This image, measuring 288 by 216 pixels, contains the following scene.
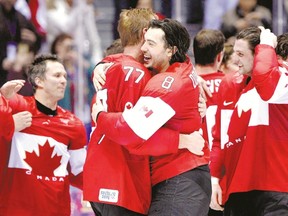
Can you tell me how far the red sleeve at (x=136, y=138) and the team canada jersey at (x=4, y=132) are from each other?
113 centimetres

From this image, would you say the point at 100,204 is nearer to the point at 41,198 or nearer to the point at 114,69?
the point at 114,69

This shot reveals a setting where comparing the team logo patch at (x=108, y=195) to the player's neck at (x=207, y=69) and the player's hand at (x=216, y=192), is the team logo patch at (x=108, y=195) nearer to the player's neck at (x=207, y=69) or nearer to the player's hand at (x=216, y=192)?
the player's hand at (x=216, y=192)

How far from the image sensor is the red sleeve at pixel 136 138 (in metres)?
4.92

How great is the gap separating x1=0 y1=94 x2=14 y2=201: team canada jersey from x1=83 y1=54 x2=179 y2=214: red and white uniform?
1009mm

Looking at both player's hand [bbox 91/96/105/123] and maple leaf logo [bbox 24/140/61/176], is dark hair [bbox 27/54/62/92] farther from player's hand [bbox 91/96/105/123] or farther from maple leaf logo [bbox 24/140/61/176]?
player's hand [bbox 91/96/105/123]

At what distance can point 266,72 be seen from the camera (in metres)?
5.24

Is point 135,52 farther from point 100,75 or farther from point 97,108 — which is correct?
point 97,108

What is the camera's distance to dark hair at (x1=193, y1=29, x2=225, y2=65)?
6637 millimetres

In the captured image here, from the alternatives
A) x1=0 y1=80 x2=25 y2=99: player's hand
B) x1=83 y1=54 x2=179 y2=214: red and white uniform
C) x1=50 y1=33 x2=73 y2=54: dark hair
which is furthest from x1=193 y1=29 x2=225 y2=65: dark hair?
x1=50 y1=33 x2=73 y2=54: dark hair

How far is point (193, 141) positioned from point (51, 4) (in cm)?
585

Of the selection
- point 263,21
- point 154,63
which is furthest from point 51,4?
point 154,63

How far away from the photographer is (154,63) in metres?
5.13

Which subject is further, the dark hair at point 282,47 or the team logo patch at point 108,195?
the dark hair at point 282,47

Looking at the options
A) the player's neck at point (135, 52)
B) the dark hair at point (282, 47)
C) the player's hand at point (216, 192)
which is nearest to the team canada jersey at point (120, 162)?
the player's neck at point (135, 52)
